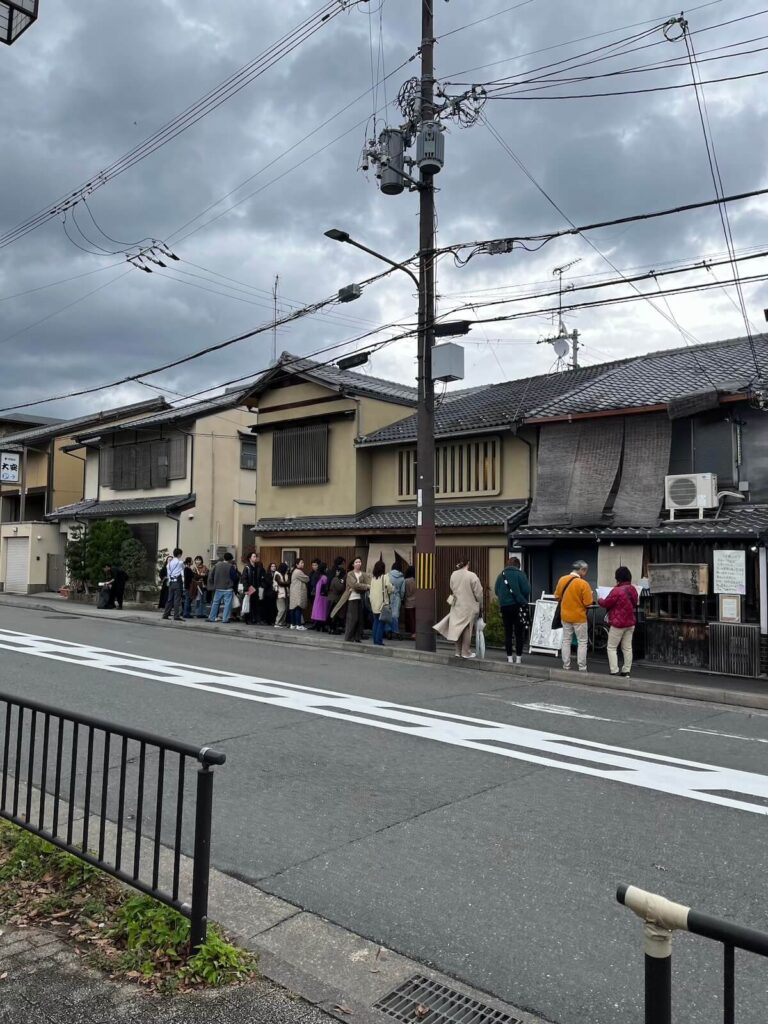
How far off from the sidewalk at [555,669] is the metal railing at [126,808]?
24.9ft

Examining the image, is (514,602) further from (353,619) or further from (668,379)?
(668,379)

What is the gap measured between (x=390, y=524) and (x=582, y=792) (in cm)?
1331

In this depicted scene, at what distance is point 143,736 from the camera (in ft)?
12.7

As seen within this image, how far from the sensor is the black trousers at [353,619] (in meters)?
16.9

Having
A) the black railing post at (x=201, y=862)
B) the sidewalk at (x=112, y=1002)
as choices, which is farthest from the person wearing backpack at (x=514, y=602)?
the sidewalk at (x=112, y=1002)

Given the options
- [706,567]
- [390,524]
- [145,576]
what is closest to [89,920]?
[706,567]

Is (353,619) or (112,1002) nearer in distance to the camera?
(112,1002)

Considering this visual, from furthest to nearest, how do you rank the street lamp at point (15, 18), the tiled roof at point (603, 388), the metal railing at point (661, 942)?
the tiled roof at point (603, 388) → the street lamp at point (15, 18) → the metal railing at point (661, 942)

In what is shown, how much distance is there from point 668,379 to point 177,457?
17.6 metres

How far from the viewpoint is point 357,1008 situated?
3.21 metres

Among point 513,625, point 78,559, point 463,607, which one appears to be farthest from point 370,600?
point 78,559

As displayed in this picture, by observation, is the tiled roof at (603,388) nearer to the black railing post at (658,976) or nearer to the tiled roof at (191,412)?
the tiled roof at (191,412)

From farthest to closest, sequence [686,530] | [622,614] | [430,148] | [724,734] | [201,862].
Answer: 1. [430,148]
2. [686,530]
3. [622,614]
4. [724,734]
5. [201,862]

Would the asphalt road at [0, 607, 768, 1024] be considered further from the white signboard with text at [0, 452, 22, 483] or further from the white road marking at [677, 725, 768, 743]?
the white signboard with text at [0, 452, 22, 483]
